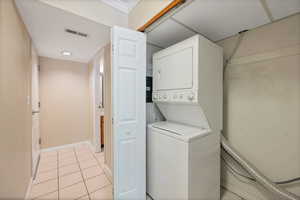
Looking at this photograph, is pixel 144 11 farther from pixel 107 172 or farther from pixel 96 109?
pixel 107 172

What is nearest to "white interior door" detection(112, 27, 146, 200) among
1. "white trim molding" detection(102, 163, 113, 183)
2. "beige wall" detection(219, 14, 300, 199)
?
"white trim molding" detection(102, 163, 113, 183)

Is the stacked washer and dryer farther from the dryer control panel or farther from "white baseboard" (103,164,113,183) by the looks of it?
"white baseboard" (103,164,113,183)

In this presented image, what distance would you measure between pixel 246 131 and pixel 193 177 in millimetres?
978

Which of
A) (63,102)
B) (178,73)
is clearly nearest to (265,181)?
(178,73)

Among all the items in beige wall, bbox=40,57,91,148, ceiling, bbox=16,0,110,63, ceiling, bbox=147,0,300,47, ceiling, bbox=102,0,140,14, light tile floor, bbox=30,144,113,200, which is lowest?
light tile floor, bbox=30,144,113,200

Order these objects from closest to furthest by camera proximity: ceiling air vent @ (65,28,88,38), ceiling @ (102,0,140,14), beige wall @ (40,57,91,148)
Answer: ceiling @ (102,0,140,14)
ceiling air vent @ (65,28,88,38)
beige wall @ (40,57,91,148)

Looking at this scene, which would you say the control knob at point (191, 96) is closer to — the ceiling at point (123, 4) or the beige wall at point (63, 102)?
the ceiling at point (123, 4)

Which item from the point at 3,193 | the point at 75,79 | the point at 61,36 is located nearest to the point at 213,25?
the point at 61,36

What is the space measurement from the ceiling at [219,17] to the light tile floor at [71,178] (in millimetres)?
2307

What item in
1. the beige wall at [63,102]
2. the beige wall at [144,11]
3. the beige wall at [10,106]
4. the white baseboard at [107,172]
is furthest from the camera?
the beige wall at [63,102]

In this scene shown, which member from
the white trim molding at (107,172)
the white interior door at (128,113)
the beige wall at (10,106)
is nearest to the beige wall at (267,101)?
the white interior door at (128,113)

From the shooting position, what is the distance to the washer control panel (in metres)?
1.29

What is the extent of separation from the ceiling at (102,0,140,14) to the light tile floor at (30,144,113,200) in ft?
8.21

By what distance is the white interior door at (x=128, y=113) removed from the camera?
4.41 feet
